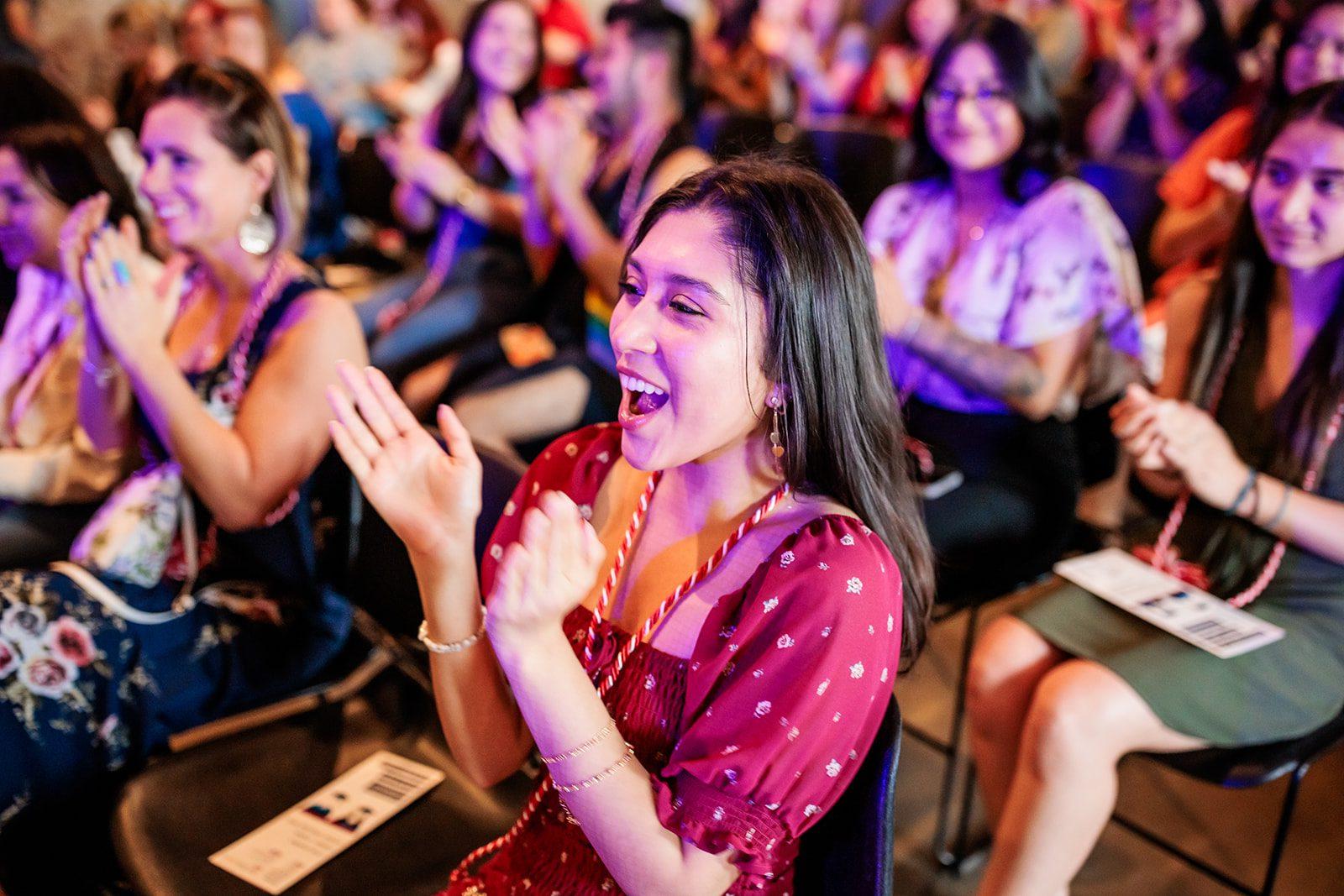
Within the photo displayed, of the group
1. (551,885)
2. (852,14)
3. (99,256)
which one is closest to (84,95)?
(852,14)

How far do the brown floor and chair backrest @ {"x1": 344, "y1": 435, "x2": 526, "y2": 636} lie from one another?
93cm

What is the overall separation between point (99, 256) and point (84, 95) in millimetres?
5303

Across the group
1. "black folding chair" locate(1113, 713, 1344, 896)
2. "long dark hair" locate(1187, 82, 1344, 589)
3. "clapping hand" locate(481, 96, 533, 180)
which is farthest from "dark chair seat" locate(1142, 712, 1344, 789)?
"clapping hand" locate(481, 96, 533, 180)

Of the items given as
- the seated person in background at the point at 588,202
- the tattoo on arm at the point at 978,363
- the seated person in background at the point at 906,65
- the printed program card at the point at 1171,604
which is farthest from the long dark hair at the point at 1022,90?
the seated person in background at the point at 906,65

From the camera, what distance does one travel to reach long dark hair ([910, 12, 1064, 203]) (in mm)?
2023

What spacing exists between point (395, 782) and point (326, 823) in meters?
0.11

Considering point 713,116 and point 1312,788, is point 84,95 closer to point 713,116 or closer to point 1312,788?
point 713,116

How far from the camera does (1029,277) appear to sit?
202 centimetres

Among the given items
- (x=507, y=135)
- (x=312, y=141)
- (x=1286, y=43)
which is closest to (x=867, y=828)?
(x=1286, y=43)

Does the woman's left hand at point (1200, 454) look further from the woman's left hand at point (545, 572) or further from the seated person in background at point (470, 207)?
the seated person in background at point (470, 207)

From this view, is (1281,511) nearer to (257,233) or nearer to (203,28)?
(257,233)

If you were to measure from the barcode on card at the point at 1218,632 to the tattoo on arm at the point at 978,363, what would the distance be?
549 millimetres

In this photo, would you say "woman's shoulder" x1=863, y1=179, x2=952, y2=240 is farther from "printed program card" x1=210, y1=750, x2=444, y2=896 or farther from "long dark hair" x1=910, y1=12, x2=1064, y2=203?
"printed program card" x1=210, y1=750, x2=444, y2=896

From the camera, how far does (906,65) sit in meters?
4.91
